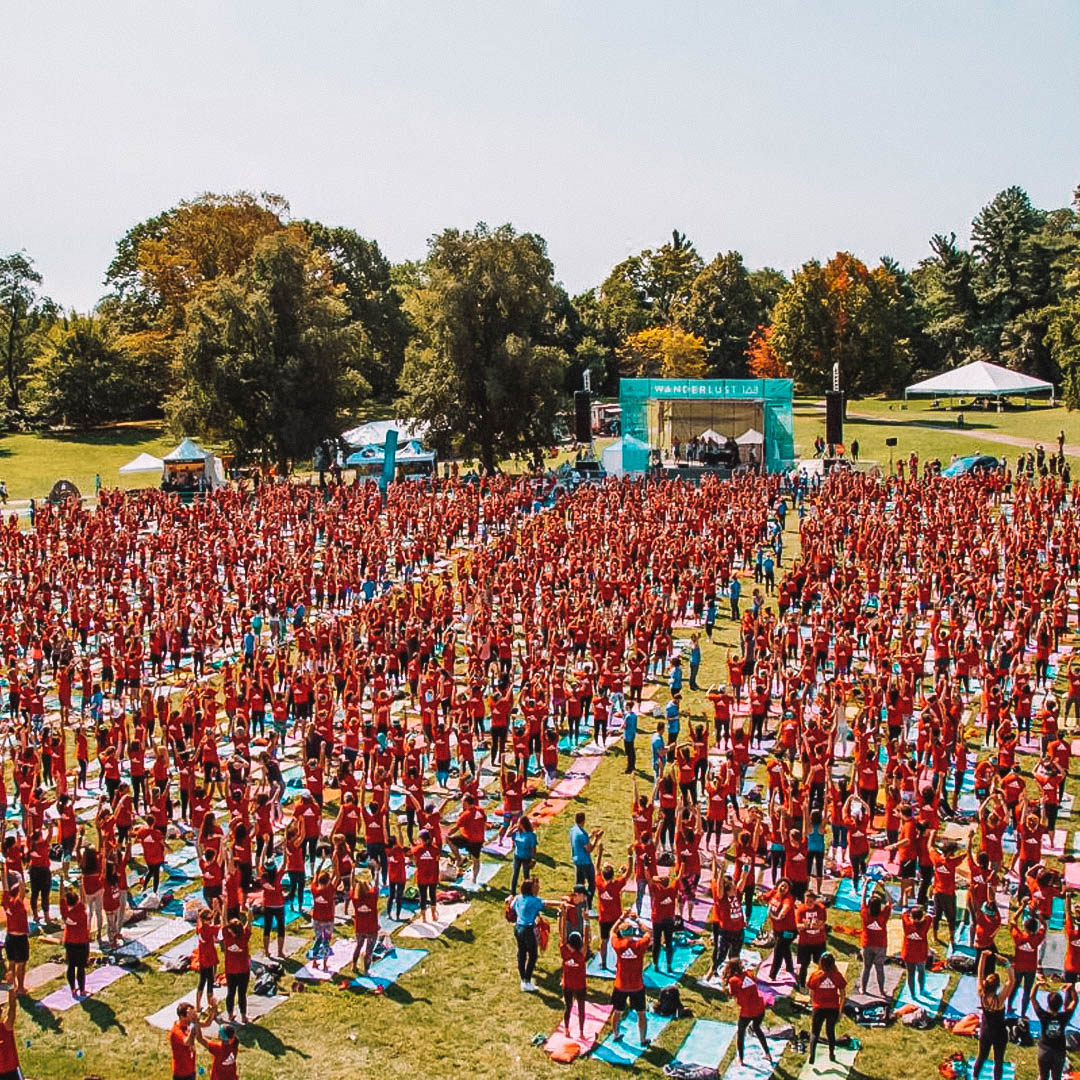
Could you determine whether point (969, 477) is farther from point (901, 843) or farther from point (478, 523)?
point (901, 843)

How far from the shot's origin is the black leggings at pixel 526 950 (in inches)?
416

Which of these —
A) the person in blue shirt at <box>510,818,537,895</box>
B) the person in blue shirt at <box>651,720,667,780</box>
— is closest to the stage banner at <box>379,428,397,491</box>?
the person in blue shirt at <box>651,720,667,780</box>

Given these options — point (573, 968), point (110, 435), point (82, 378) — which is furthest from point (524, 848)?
point (82, 378)

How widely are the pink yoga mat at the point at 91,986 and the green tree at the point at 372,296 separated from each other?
73.4 m

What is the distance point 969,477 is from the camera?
3575cm

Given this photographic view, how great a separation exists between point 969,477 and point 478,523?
14617 mm

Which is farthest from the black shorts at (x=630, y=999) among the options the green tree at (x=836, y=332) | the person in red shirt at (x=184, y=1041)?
the green tree at (x=836, y=332)

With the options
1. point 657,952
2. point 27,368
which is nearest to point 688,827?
point 657,952

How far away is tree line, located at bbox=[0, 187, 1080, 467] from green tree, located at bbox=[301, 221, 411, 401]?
171mm

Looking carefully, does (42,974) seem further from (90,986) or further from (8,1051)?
(8,1051)

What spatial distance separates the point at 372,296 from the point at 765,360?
29127 millimetres

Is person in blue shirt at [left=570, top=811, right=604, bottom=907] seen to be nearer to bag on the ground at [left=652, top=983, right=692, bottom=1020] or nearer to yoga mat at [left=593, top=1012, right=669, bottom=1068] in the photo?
bag on the ground at [left=652, top=983, right=692, bottom=1020]

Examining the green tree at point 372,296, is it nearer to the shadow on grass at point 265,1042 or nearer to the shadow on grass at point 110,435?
the shadow on grass at point 110,435

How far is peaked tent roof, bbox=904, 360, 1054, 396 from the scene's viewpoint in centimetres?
5719
